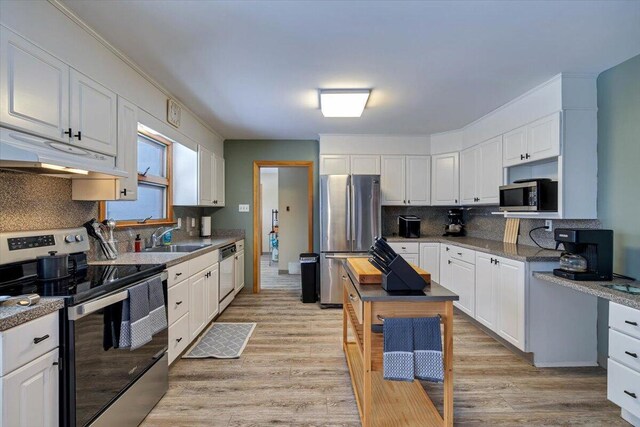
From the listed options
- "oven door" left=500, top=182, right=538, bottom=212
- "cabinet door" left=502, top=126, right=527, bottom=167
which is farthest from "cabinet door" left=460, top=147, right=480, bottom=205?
"oven door" left=500, top=182, right=538, bottom=212

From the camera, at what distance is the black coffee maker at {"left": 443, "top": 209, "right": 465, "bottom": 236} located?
464 centimetres

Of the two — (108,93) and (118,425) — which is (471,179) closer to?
(108,93)

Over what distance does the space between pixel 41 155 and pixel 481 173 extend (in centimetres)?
404

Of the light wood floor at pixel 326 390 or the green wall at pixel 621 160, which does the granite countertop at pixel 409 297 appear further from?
the green wall at pixel 621 160

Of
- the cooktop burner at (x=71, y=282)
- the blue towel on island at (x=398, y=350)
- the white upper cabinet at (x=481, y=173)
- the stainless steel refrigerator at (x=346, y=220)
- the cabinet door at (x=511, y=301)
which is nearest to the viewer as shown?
the cooktop burner at (x=71, y=282)

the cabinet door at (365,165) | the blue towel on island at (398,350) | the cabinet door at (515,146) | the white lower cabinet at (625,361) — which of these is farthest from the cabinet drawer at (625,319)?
the cabinet door at (365,165)

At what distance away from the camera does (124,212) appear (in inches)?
117

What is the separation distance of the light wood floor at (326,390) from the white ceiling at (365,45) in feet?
7.88

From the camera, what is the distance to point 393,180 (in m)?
4.59

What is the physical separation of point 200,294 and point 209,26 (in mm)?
2274

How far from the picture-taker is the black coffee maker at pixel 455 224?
4645mm

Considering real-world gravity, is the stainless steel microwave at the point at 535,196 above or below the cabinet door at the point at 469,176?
below

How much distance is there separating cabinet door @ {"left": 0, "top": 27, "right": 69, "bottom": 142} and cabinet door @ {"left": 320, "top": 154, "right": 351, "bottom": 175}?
3099 mm

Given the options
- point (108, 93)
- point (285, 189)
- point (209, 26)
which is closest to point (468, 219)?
point (285, 189)
